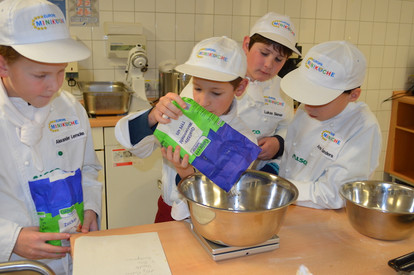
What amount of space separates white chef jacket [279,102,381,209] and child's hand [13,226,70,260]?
744mm

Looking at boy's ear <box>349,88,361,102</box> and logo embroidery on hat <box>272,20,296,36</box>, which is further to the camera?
logo embroidery on hat <box>272,20,296,36</box>

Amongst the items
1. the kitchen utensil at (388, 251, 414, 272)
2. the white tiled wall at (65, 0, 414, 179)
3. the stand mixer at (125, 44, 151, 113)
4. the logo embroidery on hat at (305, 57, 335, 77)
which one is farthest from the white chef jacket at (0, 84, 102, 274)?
the white tiled wall at (65, 0, 414, 179)

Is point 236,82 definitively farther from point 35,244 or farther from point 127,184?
point 127,184

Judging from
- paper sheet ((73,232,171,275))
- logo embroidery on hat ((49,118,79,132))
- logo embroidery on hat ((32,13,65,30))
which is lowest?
paper sheet ((73,232,171,275))

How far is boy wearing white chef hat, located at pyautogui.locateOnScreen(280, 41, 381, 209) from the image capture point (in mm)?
1224

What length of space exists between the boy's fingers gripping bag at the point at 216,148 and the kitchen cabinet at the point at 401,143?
9.24 feet

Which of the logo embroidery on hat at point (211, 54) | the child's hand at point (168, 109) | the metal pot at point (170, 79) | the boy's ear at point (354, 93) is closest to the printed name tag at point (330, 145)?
the boy's ear at point (354, 93)

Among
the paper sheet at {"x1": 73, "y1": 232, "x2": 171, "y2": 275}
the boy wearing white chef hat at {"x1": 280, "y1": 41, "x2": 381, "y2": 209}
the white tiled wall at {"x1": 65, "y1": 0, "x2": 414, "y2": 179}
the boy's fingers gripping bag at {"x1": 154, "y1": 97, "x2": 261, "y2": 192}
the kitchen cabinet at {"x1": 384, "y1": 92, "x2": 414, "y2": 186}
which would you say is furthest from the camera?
the kitchen cabinet at {"x1": 384, "y1": 92, "x2": 414, "y2": 186}

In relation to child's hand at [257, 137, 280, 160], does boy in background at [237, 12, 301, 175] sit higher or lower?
higher

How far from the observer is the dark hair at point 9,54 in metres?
1.03

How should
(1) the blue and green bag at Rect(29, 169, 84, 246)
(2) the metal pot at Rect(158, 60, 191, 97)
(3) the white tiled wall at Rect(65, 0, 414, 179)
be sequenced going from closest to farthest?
(1) the blue and green bag at Rect(29, 169, 84, 246) → (2) the metal pot at Rect(158, 60, 191, 97) → (3) the white tiled wall at Rect(65, 0, 414, 179)

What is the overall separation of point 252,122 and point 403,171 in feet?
7.79

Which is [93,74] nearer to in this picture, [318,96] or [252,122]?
[252,122]

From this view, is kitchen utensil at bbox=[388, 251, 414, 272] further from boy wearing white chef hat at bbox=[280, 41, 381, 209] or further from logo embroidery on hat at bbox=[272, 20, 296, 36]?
logo embroidery on hat at bbox=[272, 20, 296, 36]
